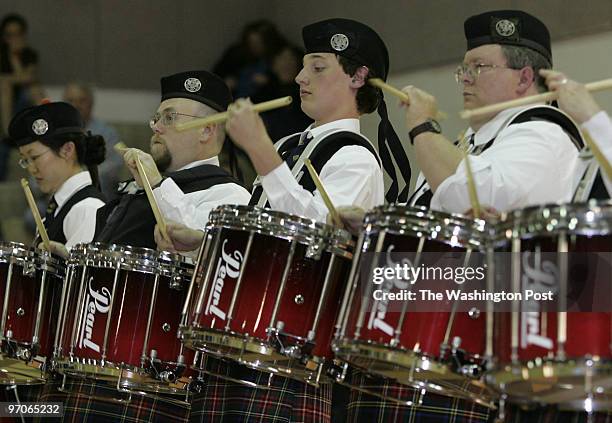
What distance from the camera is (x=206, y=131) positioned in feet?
15.6

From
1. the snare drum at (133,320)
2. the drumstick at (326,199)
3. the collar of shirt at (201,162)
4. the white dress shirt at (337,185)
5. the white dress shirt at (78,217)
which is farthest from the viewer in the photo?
the white dress shirt at (78,217)

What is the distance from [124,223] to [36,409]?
0.73 metres

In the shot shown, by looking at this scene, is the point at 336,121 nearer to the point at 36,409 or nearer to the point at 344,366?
the point at 344,366

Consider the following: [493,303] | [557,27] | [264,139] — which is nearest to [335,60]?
[264,139]

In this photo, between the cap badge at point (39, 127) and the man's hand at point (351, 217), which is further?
the cap badge at point (39, 127)

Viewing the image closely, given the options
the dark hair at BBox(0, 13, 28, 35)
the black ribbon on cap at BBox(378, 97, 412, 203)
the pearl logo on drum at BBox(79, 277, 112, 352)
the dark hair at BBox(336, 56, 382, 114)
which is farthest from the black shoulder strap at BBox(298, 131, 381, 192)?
the dark hair at BBox(0, 13, 28, 35)

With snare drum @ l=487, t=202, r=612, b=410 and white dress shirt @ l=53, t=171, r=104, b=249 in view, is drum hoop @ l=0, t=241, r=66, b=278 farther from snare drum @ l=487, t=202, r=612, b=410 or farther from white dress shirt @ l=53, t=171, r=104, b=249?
snare drum @ l=487, t=202, r=612, b=410

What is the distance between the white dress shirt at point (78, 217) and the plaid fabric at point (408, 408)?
186 centimetres

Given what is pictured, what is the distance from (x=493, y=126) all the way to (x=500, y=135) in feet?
0.46

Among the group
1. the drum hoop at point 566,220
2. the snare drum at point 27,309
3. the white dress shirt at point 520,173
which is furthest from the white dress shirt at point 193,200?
the drum hoop at point 566,220

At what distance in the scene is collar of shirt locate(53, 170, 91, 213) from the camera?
5391 mm

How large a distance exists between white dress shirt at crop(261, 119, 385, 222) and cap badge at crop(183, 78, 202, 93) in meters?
0.82

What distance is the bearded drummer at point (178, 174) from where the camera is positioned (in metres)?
4.36

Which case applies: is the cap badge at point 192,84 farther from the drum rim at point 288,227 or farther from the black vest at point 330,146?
the drum rim at point 288,227
